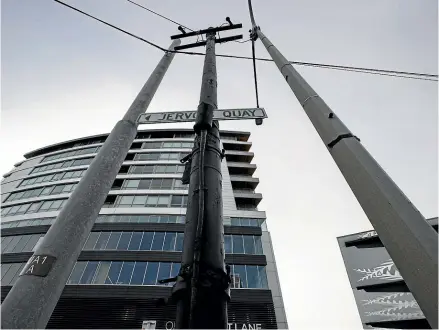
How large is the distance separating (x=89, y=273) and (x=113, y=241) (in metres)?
4.06

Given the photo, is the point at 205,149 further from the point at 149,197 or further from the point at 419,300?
the point at 149,197

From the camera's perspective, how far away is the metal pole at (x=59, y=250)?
6.70 ft

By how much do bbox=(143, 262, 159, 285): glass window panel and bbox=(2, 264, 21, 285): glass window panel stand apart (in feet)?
46.5

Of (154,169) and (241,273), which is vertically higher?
(154,169)

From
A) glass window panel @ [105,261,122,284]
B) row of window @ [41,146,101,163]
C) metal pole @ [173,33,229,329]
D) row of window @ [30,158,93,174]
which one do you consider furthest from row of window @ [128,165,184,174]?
metal pole @ [173,33,229,329]

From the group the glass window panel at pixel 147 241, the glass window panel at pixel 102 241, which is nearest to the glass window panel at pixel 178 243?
the glass window panel at pixel 147 241

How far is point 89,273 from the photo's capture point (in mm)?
24156

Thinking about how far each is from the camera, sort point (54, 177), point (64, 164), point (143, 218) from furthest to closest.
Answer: point (64, 164) < point (54, 177) < point (143, 218)

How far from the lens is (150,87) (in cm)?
473

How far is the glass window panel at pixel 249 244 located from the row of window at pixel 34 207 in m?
26.0

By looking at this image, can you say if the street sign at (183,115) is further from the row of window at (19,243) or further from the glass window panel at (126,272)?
the row of window at (19,243)

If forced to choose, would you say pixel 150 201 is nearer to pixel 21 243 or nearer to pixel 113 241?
pixel 113 241

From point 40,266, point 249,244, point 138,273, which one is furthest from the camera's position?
point 249,244

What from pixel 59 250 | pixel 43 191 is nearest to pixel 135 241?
pixel 43 191
